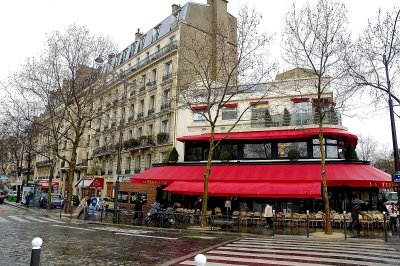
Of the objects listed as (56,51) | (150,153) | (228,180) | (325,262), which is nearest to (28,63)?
(56,51)

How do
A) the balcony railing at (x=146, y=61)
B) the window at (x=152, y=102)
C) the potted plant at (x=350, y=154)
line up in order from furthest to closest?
the window at (x=152, y=102)
the balcony railing at (x=146, y=61)
the potted plant at (x=350, y=154)

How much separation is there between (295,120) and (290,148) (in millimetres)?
1978

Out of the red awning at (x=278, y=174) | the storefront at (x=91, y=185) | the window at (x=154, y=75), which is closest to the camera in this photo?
the red awning at (x=278, y=174)

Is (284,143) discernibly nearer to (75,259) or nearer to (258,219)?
(258,219)

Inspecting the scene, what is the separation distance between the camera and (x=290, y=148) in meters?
23.0

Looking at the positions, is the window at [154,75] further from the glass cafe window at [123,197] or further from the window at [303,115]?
the window at [303,115]

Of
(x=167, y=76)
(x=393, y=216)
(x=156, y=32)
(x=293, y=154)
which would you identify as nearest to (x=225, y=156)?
(x=293, y=154)

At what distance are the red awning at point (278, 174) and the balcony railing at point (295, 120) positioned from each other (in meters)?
3.06

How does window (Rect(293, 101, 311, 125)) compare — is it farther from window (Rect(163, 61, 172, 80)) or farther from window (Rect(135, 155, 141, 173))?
window (Rect(135, 155, 141, 173))

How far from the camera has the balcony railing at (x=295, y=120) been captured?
22422mm

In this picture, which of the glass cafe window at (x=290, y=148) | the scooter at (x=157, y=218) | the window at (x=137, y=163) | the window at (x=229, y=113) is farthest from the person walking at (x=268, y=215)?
the window at (x=137, y=163)

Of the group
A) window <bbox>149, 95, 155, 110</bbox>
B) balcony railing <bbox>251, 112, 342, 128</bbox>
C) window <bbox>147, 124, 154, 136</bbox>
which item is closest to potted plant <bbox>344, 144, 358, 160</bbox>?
balcony railing <bbox>251, 112, 342, 128</bbox>

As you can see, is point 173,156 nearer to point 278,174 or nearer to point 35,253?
point 278,174

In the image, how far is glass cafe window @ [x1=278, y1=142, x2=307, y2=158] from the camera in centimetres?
2255
